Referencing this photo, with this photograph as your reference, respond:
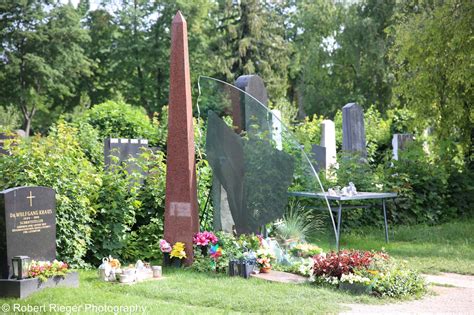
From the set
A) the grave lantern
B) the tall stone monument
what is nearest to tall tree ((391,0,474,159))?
the tall stone monument

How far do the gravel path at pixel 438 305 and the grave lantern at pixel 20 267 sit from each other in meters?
3.58

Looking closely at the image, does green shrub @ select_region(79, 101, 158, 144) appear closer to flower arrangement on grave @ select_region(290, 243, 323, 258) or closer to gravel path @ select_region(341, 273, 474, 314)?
flower arrangement on grave @ select_region(290, 243, 323, 258)

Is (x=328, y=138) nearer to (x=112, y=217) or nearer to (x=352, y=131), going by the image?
(x=352, y=131)

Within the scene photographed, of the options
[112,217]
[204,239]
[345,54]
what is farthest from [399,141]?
[345,54]

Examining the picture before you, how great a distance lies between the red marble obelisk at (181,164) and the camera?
361 inches

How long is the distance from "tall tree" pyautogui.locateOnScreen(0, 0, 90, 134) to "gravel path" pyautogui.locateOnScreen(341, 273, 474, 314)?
103ft

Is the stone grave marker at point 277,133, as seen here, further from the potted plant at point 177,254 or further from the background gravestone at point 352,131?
the background gravestone at point 352,131

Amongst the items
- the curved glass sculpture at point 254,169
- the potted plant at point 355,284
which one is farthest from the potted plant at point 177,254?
the potted plant at point 355,284

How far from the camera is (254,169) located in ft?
31.0

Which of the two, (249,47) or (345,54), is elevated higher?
(249,47)

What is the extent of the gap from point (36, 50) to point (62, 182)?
3009 cm

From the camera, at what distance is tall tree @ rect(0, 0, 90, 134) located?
3612 cm

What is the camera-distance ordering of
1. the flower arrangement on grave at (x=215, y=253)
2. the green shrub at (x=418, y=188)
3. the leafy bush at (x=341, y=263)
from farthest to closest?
the green shrub at (x=418, y=188) < the flower arrangement on grave at (x=215, y=253) < the leafy bush at (x=341, y=263)

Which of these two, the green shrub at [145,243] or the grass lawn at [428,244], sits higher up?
the green shrub at [145,243]
